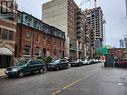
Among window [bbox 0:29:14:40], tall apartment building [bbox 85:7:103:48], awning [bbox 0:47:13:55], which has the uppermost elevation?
tall apartment building [bbox 85:7:103:48]

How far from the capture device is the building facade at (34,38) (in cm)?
3828

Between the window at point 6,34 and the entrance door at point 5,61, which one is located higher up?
the window at point 6,34

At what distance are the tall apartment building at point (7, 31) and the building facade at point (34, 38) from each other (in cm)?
532

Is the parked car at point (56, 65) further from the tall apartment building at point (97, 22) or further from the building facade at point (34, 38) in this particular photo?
the tall apartment building at point (97, 22)

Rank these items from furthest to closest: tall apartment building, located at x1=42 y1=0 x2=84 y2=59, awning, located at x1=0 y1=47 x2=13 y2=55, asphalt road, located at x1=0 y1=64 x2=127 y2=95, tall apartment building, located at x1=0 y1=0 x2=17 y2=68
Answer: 1. tall apartment building, located at x1=42 y1=0 x2=84 y2=59
2. tall apartment building, located at x1=0 y1=0 x2=17 y2=68
3. awning, located at x1=0 y1=47 x2=13 y2=55
4. asphalt road, located at x1=0 y1=64 x2=127 y2=95

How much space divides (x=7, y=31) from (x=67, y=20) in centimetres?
4245

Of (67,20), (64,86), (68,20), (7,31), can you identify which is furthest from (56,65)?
(68,20)

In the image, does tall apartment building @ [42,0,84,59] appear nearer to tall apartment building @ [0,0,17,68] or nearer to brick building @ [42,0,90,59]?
brick building @ [42,0,90,59]

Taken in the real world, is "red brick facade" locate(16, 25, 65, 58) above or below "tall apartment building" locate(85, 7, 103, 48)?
below

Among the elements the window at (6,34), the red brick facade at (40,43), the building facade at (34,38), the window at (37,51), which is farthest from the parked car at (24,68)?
the window at (37,51)

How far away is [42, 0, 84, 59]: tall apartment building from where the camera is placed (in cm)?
7062

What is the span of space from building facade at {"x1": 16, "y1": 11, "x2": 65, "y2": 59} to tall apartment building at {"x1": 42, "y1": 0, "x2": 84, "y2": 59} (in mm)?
13472

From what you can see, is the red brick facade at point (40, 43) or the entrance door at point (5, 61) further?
the red brick facade at point (40, 43)

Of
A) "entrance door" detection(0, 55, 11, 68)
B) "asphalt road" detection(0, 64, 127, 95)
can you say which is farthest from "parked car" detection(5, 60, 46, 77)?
"entrance door" detection(0, 55, 11, 68)
